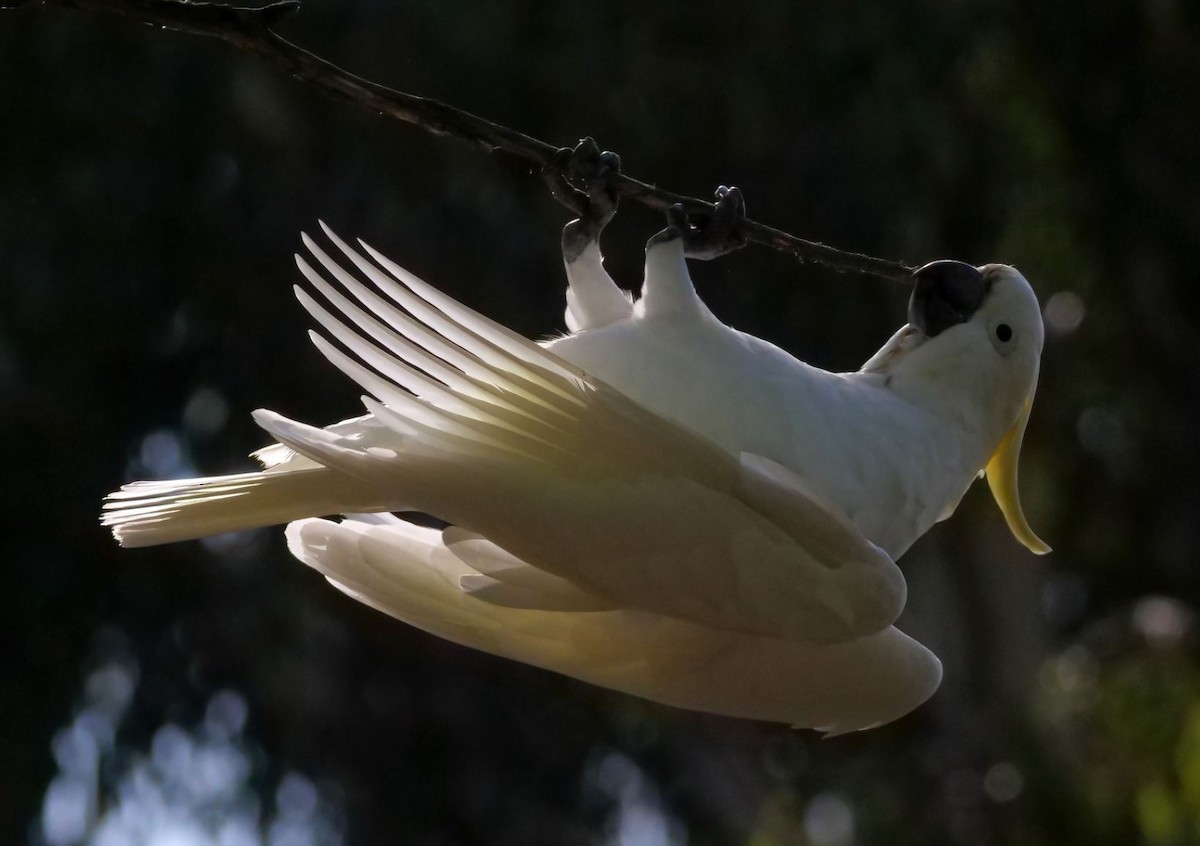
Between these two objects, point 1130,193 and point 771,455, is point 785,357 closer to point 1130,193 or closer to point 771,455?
point 771,455

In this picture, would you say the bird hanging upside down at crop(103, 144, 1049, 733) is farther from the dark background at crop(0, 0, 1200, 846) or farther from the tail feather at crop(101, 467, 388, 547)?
the dark background at crop(0, 0, 1200, 846)

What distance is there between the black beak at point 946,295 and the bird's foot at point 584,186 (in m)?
0.38

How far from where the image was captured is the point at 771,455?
1.60 metres

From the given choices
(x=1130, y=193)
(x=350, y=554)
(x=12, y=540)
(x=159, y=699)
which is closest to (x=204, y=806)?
(x=159, y=699)

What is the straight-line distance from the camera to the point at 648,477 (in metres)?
1.46

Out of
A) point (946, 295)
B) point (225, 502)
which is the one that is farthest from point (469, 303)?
point (225, 502)

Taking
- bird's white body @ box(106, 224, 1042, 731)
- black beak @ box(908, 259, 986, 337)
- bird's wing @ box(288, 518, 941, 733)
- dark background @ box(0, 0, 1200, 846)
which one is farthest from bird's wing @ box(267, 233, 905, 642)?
dark background @ box(0, 0, 1200, 846)

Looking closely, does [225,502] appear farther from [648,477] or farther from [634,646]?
[634,646]

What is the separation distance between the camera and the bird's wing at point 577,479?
52.8 inches

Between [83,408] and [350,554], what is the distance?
3236 millimetres

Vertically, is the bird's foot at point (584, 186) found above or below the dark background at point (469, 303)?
above

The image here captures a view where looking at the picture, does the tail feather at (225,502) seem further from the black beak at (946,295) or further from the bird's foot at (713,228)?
the black beak at (946,295)

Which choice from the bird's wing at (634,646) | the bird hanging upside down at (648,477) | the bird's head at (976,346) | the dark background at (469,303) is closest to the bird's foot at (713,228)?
the bird hanging upside down at (648,477)

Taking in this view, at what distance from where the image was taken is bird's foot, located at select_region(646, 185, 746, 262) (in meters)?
1.68
